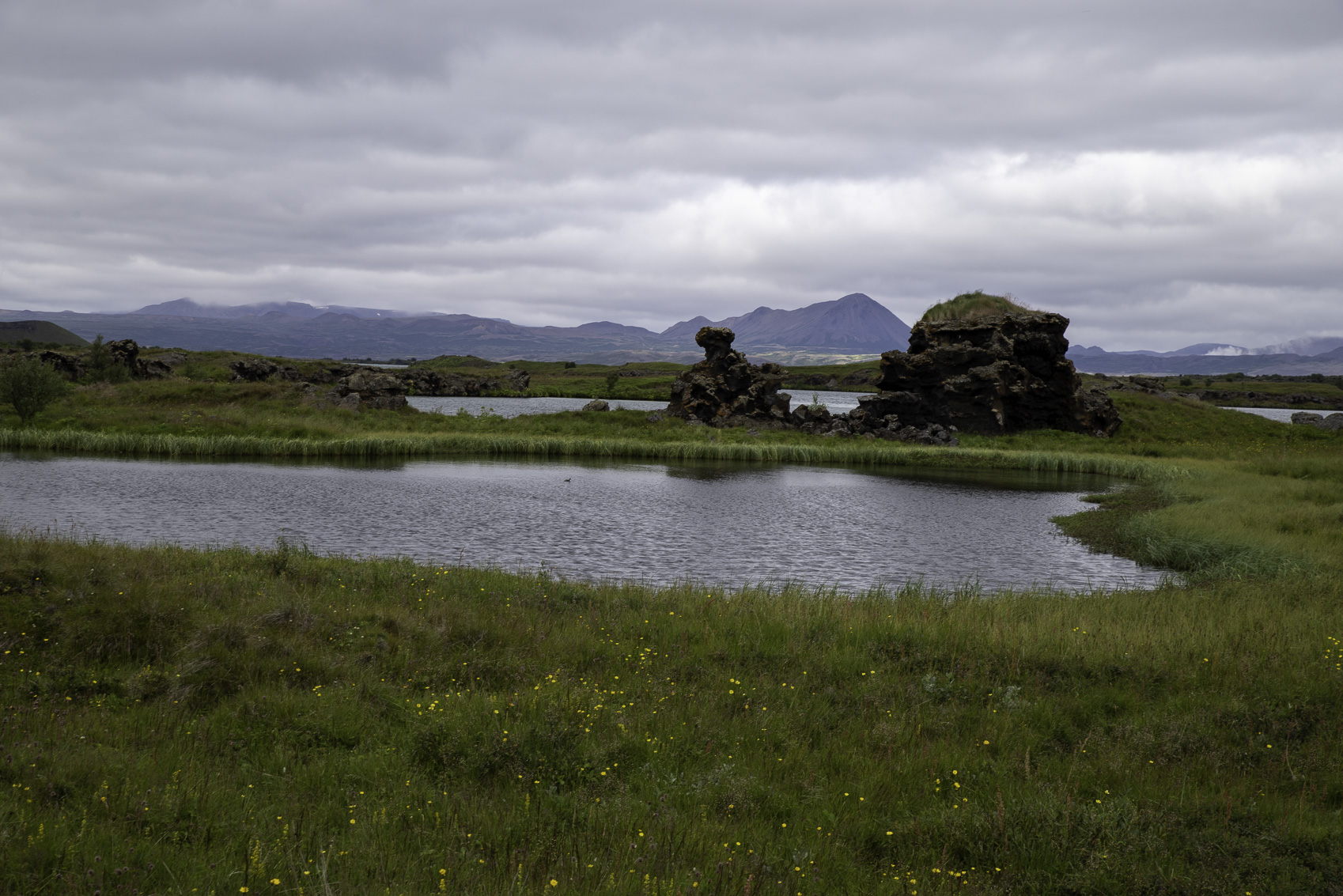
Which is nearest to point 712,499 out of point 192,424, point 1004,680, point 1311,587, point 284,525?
point 284,525

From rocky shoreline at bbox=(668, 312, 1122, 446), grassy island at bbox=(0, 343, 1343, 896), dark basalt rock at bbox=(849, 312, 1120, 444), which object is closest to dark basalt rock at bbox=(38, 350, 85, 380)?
rocky shoreline at bbox=(668, 312, 1122, 446)

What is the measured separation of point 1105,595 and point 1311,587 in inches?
164

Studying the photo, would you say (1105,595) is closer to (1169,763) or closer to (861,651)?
(861,651)

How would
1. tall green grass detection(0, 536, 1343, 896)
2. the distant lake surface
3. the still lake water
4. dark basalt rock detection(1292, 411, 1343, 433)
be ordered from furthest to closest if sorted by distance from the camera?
the distant lake surface, dark basalt rock detection(1292, 411, 1343, 433), the still lake water, tall green grass detection(0, 536, 1343, 896)

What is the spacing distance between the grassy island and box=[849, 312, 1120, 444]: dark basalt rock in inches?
2628

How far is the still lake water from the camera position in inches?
1046

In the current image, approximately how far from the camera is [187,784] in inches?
274

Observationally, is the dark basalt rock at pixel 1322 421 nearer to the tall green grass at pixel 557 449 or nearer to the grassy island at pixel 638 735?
the tall green grass at pixel 557 449

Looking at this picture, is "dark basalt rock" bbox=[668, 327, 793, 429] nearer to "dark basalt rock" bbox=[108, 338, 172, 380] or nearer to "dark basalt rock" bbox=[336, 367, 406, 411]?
"dark basalt rock" bbox=[336, 367, 406, 411]

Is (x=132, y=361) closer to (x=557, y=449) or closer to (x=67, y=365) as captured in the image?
(x=67, y=365)

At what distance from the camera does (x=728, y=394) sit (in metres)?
89.3

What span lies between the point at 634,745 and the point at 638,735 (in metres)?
0.29

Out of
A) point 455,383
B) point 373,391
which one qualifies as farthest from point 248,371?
point 455,383

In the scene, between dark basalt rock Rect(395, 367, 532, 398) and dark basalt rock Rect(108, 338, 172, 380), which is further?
dark basalt rock Rect(395, 367, 532, 398)
